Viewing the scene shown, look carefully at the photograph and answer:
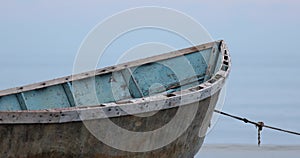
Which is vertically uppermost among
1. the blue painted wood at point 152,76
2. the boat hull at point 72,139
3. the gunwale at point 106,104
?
the blue painted wood at point 152,76

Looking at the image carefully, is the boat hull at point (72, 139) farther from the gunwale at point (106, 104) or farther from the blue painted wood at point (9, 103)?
the blue painted wood at point (9, 103)

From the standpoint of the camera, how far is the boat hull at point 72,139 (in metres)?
7.05

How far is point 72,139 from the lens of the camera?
7395 mm

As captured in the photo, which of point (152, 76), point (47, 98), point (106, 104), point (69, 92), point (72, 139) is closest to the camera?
point (72, 139)

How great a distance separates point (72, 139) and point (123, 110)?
0.61 metres

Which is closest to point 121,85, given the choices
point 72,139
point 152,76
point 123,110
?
point 152,76

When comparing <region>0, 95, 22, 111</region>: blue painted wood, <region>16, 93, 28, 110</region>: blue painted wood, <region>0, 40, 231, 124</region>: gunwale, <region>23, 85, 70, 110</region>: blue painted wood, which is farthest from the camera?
<region>23, 85, 70, 110</region>: blue painted wood

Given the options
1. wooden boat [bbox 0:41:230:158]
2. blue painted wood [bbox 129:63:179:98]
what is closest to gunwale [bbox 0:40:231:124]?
wooden boat [bbox 0:41:230:158]

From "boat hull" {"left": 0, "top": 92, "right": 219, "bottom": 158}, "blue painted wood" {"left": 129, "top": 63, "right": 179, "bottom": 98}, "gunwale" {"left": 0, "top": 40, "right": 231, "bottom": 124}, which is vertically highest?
"blue painted wood" {"left": 129, "top": 63, "right": 179, "bottom": 98}

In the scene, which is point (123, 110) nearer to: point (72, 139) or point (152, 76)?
point (72, 139)

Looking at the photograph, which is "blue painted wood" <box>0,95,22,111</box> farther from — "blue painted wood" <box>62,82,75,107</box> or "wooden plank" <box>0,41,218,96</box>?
"blue painted wood" <box>62,82,75,107</box>

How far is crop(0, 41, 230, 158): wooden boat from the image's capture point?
7145 mm

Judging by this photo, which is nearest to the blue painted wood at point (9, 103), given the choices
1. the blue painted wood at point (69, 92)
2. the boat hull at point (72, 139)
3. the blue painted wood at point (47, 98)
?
the blue painted wood at point (47, 98)

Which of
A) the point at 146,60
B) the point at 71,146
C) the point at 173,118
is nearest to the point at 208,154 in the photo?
the point at 146,60
